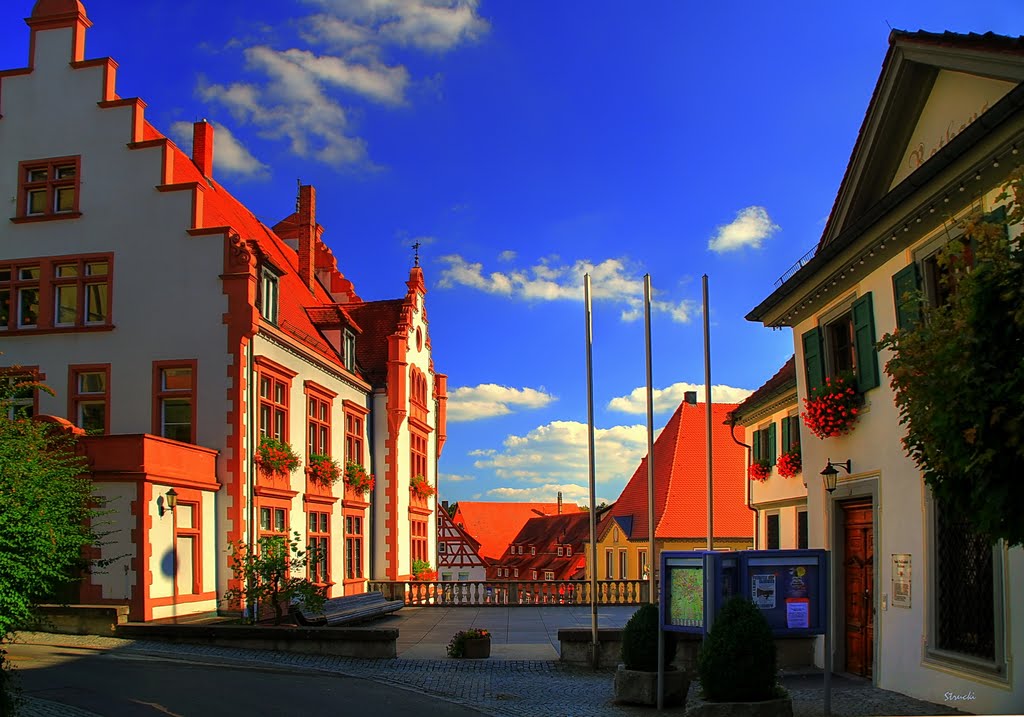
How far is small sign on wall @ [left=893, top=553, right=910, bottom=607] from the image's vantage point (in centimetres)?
1326

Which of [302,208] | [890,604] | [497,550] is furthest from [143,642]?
[497,550]

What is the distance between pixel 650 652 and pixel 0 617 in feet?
25.2

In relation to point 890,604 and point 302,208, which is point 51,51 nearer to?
point 302,208

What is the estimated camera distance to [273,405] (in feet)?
87.8

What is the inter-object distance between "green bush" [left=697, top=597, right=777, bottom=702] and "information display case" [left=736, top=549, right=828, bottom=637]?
58.6 inches

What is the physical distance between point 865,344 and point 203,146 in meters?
24.0

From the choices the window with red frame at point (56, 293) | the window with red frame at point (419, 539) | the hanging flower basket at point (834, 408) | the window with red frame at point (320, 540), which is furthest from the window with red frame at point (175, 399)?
the window with red frame at point (419, 539)

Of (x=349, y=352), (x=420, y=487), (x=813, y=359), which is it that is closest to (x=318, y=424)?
(x=349, y=352)

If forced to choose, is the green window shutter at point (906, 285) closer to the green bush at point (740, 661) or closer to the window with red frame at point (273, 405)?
the green bush at point (740, 661)

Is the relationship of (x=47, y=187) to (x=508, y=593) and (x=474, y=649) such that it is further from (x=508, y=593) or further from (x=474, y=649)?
(x=508, y=593)

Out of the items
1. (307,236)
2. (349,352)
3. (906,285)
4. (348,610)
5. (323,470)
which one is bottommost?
(348,610)

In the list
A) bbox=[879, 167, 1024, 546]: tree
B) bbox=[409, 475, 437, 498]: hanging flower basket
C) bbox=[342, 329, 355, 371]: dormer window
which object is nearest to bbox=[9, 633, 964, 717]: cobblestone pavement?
bbox=[879, 167, 1024, 546]: tree

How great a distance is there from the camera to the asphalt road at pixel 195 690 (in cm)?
1229

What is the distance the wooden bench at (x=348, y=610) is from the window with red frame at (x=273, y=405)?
458 centimetres
